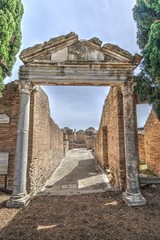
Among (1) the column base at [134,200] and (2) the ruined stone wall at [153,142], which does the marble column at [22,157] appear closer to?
(1) the column base at [134,200]

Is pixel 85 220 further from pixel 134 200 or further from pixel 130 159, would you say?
pixel 130 159

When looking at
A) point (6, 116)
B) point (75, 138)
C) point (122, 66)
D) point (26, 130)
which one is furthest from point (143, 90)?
point (75, 138)

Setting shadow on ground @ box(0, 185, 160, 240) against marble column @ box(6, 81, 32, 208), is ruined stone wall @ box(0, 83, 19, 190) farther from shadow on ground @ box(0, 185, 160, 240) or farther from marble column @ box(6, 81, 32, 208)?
shadow on ground @ box(0, 185, 160, 240)

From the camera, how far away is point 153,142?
8906 millimetres

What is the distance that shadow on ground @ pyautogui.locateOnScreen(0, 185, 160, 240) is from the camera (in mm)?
3244

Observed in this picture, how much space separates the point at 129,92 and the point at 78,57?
215 cm

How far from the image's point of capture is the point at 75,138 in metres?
33.2

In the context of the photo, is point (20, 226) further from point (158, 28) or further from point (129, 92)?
point (158, 28)

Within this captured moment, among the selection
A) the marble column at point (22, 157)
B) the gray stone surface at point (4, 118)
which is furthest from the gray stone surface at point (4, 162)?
the gray stone surface at point (4, 118)

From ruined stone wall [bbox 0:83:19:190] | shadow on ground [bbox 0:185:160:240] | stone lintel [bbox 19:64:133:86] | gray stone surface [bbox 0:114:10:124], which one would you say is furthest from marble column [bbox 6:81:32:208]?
gray stone surface [bbox 0:114:10:124]

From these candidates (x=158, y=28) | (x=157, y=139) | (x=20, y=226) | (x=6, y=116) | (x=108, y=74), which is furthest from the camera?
(x=157, y=139)

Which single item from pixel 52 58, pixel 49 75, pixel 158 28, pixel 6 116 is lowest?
pixel 6 116

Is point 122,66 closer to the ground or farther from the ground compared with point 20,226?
farther from the ground

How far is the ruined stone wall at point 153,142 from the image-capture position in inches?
326
